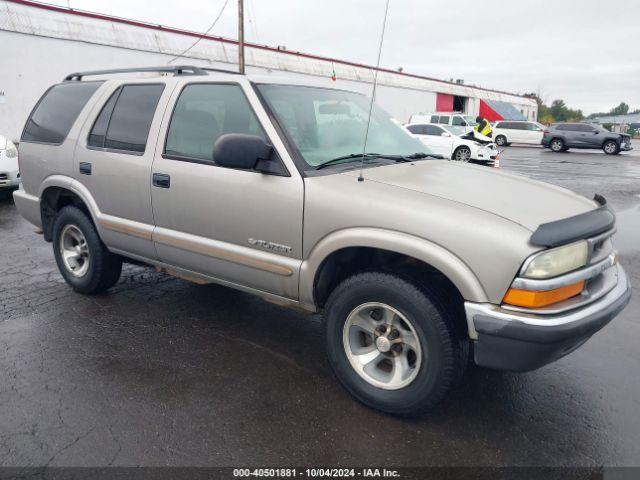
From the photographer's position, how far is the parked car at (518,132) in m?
30.6

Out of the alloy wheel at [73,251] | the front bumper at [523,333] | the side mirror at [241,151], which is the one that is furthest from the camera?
the alloy wheel at [73,251]

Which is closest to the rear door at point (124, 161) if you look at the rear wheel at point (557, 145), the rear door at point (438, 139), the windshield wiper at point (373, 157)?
the windshield wiper at point (373, 157)

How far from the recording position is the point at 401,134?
3969 millimetres

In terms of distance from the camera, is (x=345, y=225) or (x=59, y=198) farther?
(x=59, y=198)

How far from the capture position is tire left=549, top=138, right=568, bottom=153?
26875mm

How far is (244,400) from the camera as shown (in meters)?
2.94

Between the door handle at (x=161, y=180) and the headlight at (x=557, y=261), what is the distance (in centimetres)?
242

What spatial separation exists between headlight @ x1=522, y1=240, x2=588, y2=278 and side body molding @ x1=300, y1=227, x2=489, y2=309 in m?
0.25

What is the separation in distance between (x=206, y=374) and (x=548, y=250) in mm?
2159

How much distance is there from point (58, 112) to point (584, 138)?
88.8ft

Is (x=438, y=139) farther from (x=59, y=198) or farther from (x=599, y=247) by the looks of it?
(x=599, y=247)

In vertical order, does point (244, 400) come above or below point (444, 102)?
below

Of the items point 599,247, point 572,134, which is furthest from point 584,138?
point 599,247

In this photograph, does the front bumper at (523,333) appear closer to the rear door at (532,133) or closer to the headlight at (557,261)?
A: the headlight at (557,261)
